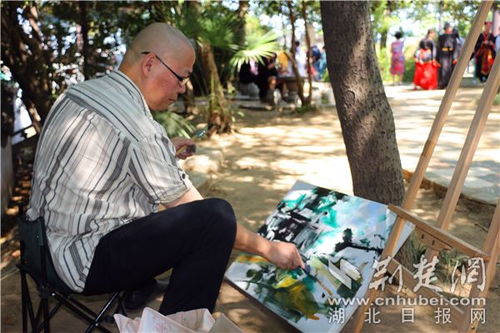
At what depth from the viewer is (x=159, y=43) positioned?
204 centimetres

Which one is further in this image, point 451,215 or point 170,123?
point 170,123

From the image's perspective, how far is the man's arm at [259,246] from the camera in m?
2.01

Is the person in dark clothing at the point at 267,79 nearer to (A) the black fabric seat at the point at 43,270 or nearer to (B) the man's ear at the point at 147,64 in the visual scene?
(B) the man's ear at the point at 147,64

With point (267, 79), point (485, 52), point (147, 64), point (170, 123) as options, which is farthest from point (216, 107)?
point (485, 52)

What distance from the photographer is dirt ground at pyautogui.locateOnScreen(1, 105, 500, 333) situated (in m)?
2.67

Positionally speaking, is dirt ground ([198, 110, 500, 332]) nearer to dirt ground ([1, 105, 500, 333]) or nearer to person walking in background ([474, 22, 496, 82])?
dirt ground ([1, 105, 500, 333])

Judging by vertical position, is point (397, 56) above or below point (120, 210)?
below

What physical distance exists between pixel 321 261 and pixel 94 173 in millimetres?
992

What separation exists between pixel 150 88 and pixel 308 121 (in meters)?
7.21

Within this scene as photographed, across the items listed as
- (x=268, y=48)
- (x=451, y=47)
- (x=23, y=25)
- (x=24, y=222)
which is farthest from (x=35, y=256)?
(x=451, y=47)

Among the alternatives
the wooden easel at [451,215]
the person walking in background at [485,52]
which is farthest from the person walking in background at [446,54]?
the wooden easel at [451,215]

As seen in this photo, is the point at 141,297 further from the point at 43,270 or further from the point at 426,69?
the point at 426,69

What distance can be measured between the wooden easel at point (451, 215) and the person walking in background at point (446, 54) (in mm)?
11572

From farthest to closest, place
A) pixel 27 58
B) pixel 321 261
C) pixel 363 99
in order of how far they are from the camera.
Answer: pixel 27 58 → pixel 363 99 → pixel 321 261
